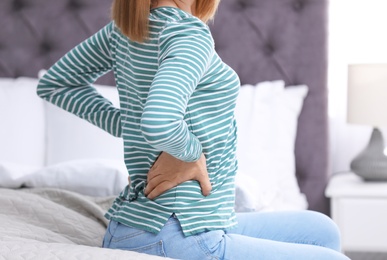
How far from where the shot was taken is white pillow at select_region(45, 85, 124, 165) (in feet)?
8.75

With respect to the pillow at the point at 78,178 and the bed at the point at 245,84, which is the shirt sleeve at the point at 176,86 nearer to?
the pillow at the point at 78,178

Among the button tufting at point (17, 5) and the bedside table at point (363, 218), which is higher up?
the button tufting at point (17, 5)

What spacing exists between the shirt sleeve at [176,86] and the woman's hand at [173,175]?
0.04m

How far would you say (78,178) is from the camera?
84.7 inches

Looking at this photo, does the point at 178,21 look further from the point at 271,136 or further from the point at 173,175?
the point at 271,136

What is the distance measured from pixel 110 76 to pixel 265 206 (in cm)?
96

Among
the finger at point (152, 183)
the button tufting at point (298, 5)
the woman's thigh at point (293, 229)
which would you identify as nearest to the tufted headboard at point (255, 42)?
the button tufting at point (298, 5)

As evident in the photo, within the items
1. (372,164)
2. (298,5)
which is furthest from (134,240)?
(298,5)

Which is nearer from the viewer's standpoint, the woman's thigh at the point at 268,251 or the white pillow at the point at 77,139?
the woman's thigh at the point at 268,251

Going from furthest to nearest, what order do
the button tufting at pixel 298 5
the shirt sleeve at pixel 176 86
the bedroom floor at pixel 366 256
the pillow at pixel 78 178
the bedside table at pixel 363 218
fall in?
the bedroom floor at pixel 366 256 → the button tufting at pixel 298 5 → the bedside table at pixel 363 218 → the pillow at pixel 78 178 → the shirt sleeve at pixel 176 86

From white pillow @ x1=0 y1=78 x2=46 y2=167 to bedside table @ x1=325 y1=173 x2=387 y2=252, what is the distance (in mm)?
1101

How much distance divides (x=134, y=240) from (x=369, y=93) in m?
1.52

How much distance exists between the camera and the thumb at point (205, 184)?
4.40ft

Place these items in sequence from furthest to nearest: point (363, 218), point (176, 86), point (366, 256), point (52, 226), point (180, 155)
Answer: point (366, 256) → point (363, 218) → point (52, 226) → point (180, 155) → point (176, 86)
